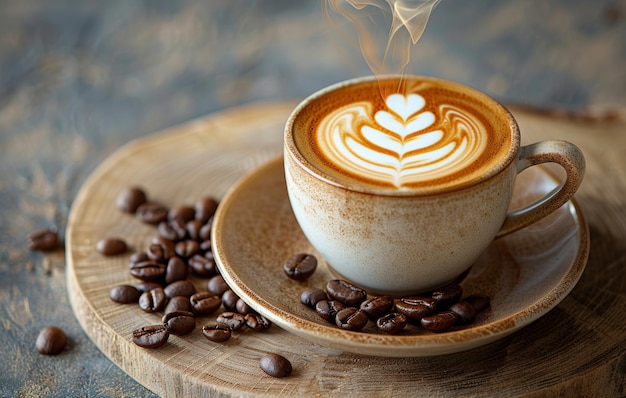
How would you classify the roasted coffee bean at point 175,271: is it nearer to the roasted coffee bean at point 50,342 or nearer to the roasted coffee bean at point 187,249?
the roasted coffee bean at point 187,249

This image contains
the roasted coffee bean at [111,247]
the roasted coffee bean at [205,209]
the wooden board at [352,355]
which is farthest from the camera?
the roasted coffee bean at [205,209]

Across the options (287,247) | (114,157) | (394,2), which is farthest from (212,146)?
(394,2)

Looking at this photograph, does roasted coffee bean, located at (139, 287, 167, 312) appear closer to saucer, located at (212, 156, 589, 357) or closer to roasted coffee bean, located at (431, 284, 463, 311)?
saucer, located at (212, 156, 589, 357)

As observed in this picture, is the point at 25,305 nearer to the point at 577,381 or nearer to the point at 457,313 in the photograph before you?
the point at 457,313

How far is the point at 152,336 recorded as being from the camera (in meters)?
1.87

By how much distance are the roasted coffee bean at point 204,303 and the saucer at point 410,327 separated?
116 millimetres

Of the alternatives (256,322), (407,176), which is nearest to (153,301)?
(256,322)

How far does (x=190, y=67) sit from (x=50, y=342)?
1.99m

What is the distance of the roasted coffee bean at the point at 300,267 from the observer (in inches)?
77.7

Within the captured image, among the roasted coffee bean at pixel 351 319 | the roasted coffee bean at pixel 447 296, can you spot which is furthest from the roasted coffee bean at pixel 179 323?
the roasted coffee bean at pixel 447 296

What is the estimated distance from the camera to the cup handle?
186 cm

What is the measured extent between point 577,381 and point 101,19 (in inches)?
125

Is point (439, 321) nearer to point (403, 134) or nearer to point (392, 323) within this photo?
point (392, 323)

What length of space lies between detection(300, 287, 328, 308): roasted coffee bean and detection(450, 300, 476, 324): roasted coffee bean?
1.04 feet
